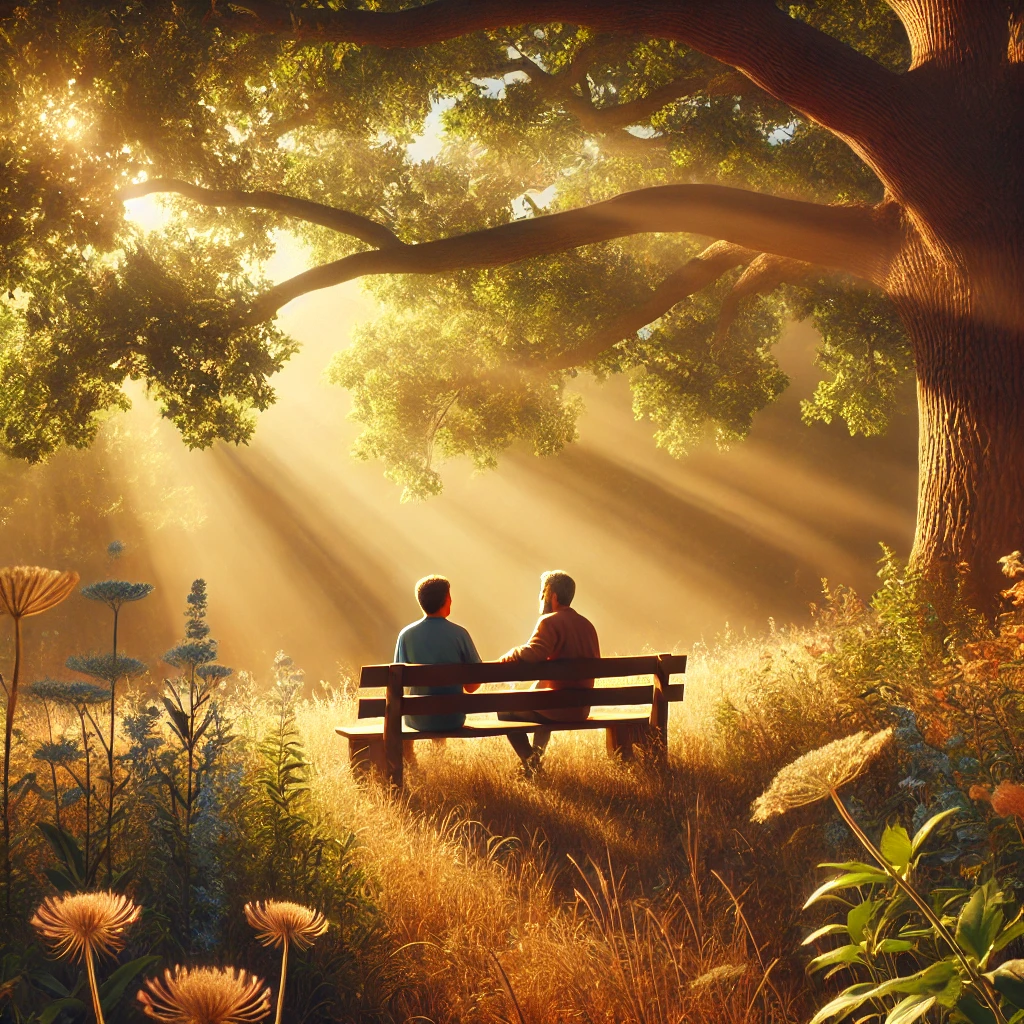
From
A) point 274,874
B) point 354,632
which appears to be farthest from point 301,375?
point 274,874

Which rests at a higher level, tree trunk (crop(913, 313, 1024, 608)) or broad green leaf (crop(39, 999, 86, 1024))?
tree trunk (crop(913, 313, 1024, 608))

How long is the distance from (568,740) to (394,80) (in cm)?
753

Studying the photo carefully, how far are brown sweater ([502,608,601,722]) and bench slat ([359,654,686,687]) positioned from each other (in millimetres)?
235

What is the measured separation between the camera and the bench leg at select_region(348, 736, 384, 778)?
6548mm

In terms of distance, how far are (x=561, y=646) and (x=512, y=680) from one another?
0.89 meters

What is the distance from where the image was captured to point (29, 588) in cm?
237

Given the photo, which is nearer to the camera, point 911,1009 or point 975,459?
point 911,1009

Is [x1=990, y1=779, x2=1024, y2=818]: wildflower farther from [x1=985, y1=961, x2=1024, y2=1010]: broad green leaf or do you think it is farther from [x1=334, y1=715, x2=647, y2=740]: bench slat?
[x1=334, y1=715, x2=647, y2=740]: bench slat

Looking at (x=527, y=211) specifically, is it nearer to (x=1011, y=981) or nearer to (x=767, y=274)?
(x=767, y=274)

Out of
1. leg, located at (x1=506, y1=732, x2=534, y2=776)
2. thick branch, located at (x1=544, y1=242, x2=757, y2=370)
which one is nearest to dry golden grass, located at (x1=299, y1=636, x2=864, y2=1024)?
leg, located at (x1=506, y1=732, x2=534, y2=776)

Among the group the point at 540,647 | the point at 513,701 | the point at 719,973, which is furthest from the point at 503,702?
the point at 719,973

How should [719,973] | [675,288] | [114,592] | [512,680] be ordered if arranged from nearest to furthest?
[719,973], [114,592], [512,680], [675,288]

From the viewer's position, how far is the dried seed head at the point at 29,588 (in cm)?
233

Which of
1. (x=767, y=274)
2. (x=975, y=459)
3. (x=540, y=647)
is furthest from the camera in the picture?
(x=767, y=274)
